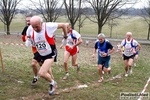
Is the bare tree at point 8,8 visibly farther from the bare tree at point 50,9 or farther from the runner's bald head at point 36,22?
the runner's bald head at point 36,22

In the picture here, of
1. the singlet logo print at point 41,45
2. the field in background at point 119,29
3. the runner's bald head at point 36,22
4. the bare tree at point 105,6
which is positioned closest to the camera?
the runner's bald head at point 36,22

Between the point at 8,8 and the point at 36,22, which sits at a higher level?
the point at 8,8

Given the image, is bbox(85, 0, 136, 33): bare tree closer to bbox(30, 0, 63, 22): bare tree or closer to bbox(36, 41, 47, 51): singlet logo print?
bbox(30, 0, 63, 22): bare tree

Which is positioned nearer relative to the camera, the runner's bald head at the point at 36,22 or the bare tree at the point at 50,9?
the runner's bald head at the point at 36,22

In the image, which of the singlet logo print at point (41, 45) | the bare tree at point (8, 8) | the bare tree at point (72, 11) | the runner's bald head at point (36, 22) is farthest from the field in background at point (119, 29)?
the runner's bald head at point (36, 22)

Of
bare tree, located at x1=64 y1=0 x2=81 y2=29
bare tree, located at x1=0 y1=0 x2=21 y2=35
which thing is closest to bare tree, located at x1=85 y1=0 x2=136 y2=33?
bare tree, located at x1=64 y1=0 x2=81 y2=29

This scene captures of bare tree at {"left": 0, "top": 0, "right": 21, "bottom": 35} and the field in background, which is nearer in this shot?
bare tree at {"left": 0, "top": 0, "right": 21, "bottom": 35}

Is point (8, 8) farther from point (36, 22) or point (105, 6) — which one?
point (36, 22)

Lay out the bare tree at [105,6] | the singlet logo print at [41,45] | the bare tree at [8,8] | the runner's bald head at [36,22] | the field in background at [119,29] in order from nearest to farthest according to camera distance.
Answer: the runner's bald head at [36,22]
the singlet logo print at [41,45]
the bare tree at [105,6]
the bare tree at [8,8]
the field in background at [119,29]

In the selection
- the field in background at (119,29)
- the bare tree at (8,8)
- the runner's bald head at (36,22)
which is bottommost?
the field in background at (119,29)

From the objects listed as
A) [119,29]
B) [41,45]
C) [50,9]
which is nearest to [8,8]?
[50,9]

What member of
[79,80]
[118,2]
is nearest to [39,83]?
[79,80]

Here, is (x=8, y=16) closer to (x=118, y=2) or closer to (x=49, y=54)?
(x=118, y=2)

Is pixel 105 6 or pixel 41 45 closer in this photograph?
pixel 41 45
